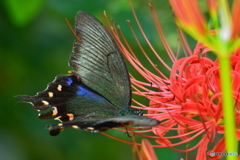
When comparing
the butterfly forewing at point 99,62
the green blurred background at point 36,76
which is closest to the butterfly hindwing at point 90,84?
the butterfly forewing at point 99,62

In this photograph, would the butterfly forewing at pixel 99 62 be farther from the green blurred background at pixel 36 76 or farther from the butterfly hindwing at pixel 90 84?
the green blurred background at pixel 36 76

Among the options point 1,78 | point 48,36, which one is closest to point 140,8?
point 48,36

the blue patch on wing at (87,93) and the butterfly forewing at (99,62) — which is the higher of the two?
the butterfly forewing at (99,62)

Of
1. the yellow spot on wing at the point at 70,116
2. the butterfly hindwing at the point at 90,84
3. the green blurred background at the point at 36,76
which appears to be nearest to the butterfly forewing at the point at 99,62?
the butterfly hindwing at the point at 90,84

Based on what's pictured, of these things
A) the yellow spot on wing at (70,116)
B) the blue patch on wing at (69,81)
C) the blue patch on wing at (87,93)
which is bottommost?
the yellow spot on wing at (70,116)

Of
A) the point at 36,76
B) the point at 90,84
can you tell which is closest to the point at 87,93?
the point at 90,84

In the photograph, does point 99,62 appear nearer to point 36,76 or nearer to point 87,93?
point 87,93

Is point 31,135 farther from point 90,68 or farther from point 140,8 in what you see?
point 90,68

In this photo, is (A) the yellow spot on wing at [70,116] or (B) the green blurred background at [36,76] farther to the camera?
(B) the green blurred background at [36,76]
